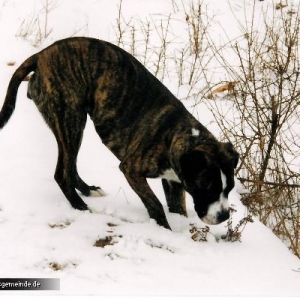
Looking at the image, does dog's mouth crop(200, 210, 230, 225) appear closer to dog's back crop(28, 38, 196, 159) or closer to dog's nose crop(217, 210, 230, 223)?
dog's nose crop(217, 210, 230, 223)

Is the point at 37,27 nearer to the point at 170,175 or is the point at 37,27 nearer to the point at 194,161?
the point at 170,175

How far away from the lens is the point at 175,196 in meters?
3.82

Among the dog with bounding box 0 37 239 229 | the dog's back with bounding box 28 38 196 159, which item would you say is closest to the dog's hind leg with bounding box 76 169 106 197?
the dog with bounding box 0 37 239 229

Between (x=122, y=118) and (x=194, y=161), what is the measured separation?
74 cm

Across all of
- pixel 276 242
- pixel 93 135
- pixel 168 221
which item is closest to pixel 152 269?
pixel 168 221

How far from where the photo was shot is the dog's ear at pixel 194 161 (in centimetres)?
323

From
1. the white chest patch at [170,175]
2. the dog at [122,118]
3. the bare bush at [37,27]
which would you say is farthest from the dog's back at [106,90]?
the bare bush at [37,27]

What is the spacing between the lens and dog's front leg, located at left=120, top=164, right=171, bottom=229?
11.7 ft

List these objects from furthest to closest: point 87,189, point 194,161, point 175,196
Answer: point 87,189 < point 175,196 < point 194,161

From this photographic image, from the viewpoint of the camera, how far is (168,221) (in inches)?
148

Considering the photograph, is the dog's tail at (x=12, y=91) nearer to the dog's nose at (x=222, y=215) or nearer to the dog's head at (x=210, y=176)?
the dog's head at (x=210, y=176)

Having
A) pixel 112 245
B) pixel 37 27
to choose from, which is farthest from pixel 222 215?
pixel 37 27

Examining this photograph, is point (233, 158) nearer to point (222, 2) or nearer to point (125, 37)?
point (125, 37)

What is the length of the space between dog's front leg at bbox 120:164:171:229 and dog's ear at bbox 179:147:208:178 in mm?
372
